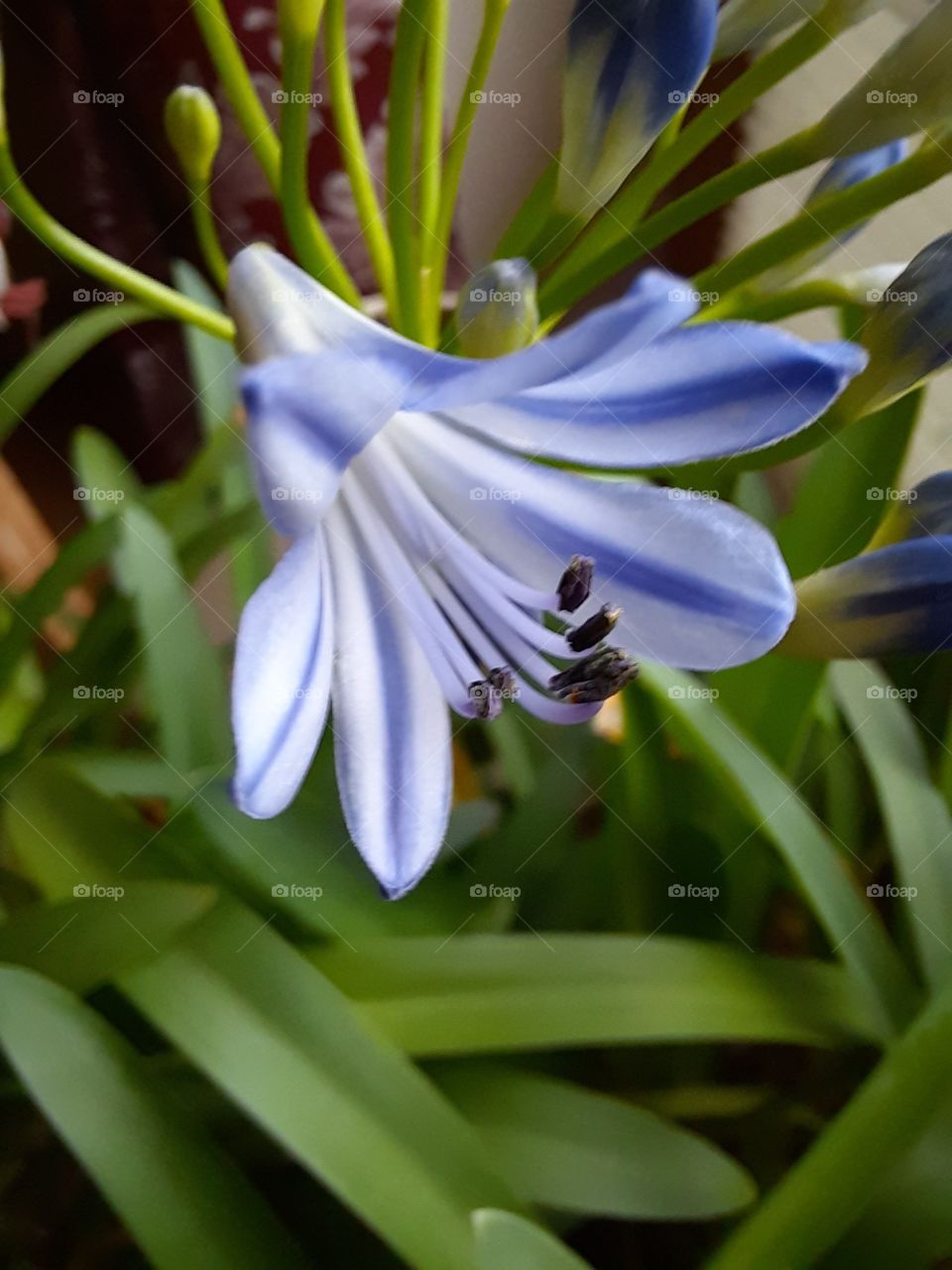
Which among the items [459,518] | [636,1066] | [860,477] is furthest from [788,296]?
[636,1066]

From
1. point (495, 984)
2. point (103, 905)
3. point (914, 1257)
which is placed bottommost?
point (914, 1257)

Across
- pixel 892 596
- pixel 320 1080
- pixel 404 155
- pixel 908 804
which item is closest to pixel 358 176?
pixel 404 155

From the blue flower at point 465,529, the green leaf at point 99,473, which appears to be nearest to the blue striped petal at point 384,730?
the blue flower at point 465,529

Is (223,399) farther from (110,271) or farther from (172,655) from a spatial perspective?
(110,271)

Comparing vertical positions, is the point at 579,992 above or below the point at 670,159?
below

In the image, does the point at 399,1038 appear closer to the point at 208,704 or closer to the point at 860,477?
the point at 208,704

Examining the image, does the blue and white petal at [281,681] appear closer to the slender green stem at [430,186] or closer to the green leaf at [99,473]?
the slender green stem at [430,186]

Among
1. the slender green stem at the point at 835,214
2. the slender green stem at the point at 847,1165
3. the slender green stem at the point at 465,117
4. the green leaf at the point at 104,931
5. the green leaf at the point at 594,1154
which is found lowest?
the slender green stem at the point at 847,1165
